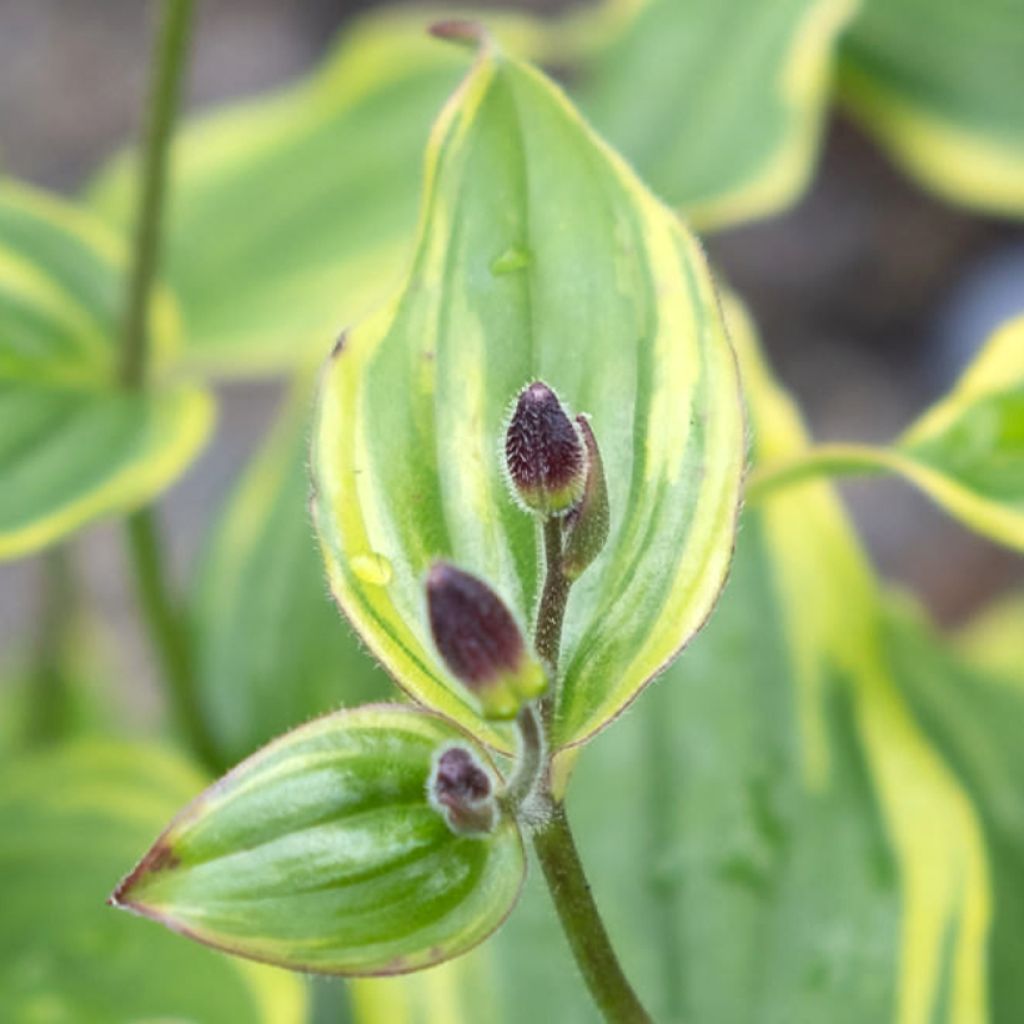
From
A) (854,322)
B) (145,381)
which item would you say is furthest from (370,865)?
(854,322)

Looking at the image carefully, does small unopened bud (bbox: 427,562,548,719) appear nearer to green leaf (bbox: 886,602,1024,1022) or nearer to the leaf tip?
the leaf tip

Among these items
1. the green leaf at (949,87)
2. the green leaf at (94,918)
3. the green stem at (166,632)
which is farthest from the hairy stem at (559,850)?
the green leaf at (949,87)

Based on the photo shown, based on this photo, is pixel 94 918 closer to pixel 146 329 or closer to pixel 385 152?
pixel 146 329

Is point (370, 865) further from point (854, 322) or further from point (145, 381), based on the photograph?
point (854, 322)

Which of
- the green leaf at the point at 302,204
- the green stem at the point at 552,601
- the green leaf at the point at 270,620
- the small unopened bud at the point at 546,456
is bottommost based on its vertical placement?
the green leaf at the point at 270,620

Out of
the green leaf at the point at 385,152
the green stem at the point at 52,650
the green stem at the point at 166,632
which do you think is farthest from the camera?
the green stem at the point at 52,650

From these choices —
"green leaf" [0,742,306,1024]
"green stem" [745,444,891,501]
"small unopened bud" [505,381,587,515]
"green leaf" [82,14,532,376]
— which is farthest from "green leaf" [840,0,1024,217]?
"small unopened bud" [505,381,587,515]

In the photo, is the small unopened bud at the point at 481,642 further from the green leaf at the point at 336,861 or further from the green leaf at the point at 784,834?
the green leaf at the point at 784,834
